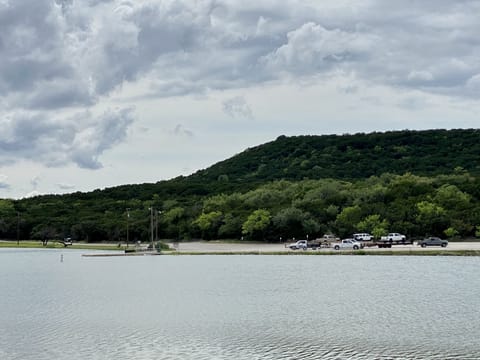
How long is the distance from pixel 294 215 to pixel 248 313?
3289 inches

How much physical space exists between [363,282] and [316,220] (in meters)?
70.6

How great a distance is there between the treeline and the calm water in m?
43.4

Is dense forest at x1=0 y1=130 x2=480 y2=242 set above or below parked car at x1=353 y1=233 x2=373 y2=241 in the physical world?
above

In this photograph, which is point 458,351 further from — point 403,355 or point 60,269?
point 60,269

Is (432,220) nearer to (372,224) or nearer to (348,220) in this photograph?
(372,224)

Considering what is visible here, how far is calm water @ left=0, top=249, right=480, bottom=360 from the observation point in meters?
28.9

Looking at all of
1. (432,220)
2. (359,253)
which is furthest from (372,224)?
(359,253)

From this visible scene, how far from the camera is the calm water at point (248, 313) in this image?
28906 mm

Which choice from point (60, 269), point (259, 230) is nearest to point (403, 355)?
point (60, 269)

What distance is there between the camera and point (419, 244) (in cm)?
10025

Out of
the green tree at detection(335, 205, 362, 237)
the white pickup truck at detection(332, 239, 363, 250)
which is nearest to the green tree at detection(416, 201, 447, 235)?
the green tree at detection(335, 205, 362, 237)

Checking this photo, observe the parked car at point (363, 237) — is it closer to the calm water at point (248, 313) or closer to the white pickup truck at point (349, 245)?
the white pickup truck at point (349, 245)

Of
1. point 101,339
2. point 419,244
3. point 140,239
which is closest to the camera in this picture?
point 101,339

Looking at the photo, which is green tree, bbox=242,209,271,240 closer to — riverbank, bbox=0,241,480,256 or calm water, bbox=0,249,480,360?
riverbank, bbox=0,241,480,256
